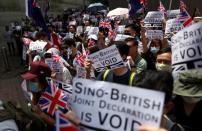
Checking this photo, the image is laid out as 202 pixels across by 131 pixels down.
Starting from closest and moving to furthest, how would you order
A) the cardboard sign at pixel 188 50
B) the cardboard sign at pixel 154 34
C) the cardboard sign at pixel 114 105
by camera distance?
the cardboard sign at pixel 114 105 < the cardboard sign at pixel 188 50 < the cardboard sign at pixel 154 34

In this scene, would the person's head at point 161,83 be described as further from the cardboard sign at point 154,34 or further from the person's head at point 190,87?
the cardboard sign at point 154,34

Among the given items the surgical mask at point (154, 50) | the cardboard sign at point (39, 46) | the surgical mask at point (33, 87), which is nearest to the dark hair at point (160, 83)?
the surgical mask at point (33, 87)

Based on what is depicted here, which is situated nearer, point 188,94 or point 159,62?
point 188,94

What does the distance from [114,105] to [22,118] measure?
4.42 ft

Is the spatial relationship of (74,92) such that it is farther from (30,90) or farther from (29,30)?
(29,30)

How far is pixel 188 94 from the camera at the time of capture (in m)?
3.16

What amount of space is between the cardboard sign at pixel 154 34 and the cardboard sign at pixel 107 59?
251cm

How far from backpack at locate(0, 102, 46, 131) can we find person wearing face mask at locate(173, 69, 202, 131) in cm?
141

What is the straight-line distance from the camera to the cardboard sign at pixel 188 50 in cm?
400

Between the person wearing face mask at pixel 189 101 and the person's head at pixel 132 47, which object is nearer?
the person wearing face mask at pixel 189 101

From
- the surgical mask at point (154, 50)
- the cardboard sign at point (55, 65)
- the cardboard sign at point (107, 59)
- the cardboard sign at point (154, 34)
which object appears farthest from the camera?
the cardboard sign at point (154, 34)

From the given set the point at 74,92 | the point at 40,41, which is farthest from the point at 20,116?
the point at 40,41

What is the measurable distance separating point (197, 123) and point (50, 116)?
75.9 inches

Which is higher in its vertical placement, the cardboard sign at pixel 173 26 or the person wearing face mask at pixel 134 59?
the cardboard sign at pixel 173 26
